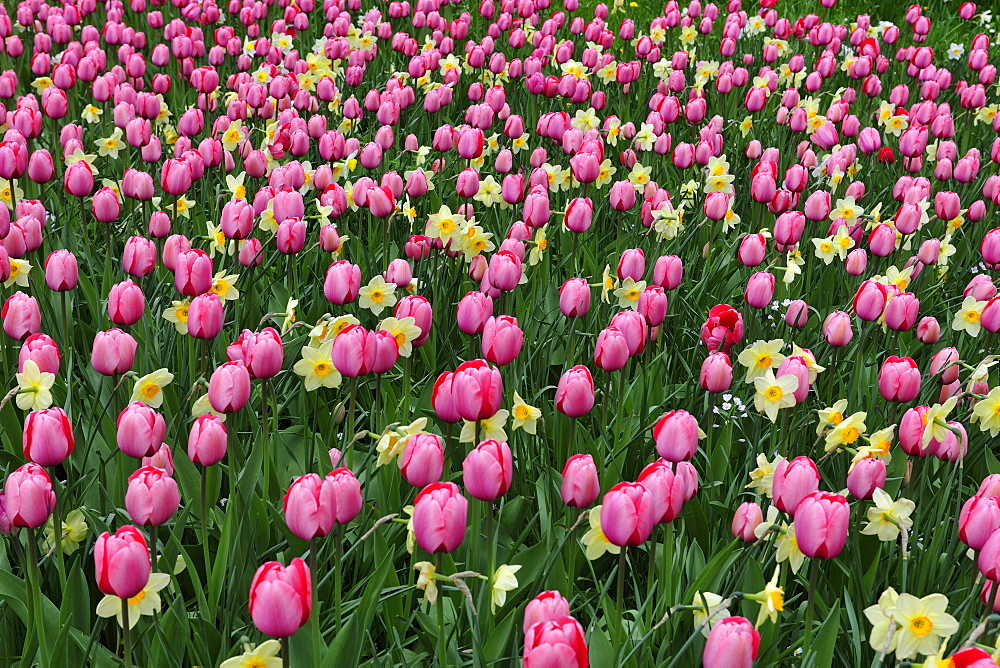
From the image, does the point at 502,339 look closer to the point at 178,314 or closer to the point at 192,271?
the point at 192,271

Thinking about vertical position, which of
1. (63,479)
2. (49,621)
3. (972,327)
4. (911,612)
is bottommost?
(63,479)

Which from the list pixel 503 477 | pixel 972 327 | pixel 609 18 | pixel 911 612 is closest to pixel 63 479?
pixel 503 477

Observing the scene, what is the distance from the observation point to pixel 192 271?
2.54 m

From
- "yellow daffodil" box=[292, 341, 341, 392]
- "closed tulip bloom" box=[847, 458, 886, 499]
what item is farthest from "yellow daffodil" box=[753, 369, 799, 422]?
"yellow daffodil" box=[292, 341, 341, 392]

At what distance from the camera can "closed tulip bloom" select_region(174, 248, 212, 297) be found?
2.53m

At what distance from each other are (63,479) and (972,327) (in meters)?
2.44

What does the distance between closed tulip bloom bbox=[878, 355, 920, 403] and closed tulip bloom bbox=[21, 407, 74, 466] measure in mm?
1678

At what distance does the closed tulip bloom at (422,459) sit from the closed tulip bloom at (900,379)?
3.59 feet

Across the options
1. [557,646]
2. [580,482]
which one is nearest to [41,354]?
[580,482]

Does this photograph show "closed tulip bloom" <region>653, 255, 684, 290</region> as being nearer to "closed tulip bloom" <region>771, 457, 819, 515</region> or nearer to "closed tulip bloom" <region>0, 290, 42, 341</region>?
"closed tulip bloom" <region>771, 457, 819, 515</region>

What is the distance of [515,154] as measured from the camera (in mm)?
5004

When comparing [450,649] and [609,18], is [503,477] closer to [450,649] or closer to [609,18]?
[450,649]

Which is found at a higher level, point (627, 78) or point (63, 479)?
point (627, 78)

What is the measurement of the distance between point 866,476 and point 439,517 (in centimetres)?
84
